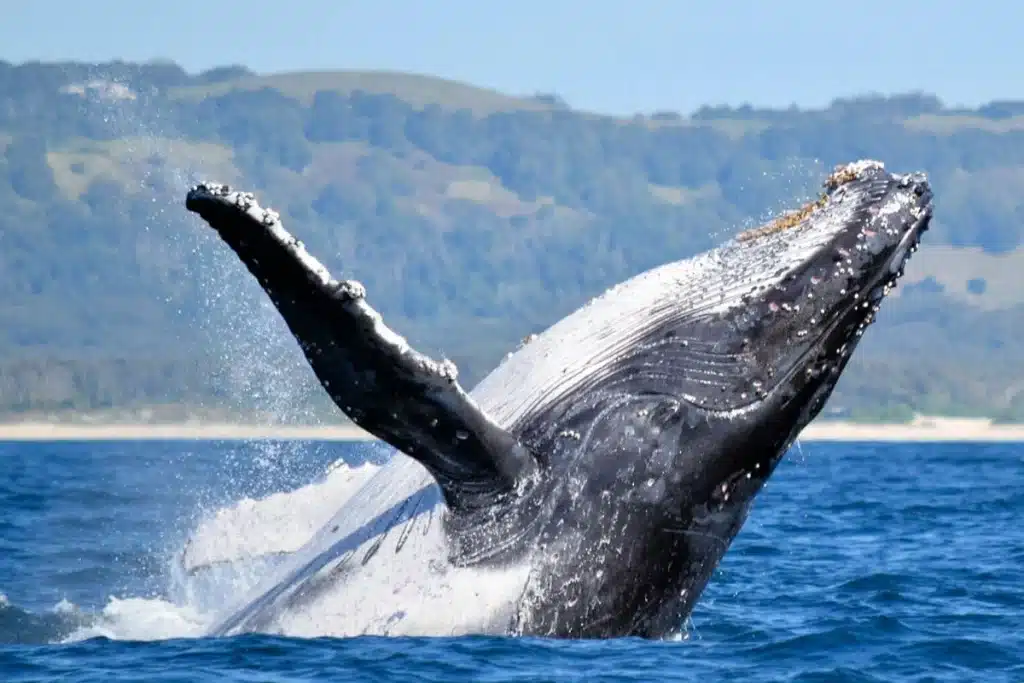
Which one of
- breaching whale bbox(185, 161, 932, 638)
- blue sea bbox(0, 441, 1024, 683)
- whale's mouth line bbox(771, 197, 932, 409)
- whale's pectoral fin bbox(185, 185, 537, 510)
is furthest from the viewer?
whale's mouth line bbox(771, 197, 932, 409)

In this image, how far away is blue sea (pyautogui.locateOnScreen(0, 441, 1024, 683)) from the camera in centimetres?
1027

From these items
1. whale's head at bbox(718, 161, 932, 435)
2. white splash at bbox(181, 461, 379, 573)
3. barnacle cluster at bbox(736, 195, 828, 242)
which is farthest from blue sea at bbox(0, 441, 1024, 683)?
barnacle cluster at bbox(736, 195, 828, 242)

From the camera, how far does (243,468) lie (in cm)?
9906

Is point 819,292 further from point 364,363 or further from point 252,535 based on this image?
point 252,535

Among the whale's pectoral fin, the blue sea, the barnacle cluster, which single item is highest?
the barnacle cluster

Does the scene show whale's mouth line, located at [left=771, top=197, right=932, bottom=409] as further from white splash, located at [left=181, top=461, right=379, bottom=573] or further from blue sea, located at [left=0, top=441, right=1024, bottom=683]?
white splash, located at [left=181, top=461, right=379, bottom=573]

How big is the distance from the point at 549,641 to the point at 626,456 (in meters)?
1.17

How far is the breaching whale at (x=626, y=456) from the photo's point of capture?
998 centimetres

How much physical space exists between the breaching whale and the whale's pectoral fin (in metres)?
0.04

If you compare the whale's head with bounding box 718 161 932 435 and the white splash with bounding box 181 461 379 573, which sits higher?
the whale's head with bounding box 718 161 932 435

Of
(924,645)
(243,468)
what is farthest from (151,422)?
(924,645)

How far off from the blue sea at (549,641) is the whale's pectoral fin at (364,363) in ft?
4.15

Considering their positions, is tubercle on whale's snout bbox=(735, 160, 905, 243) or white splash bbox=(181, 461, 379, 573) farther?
white splash bbox=(181, 461, 379, 573)

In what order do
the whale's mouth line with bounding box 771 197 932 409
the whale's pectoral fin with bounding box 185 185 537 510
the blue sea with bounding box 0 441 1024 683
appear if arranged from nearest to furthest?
the whale's pectoral fin with bounding box 185 185 537 510
the blue sea with bounding box 0 441 1024 683
the whale's mouth line with bounding box 771 197 932 409
